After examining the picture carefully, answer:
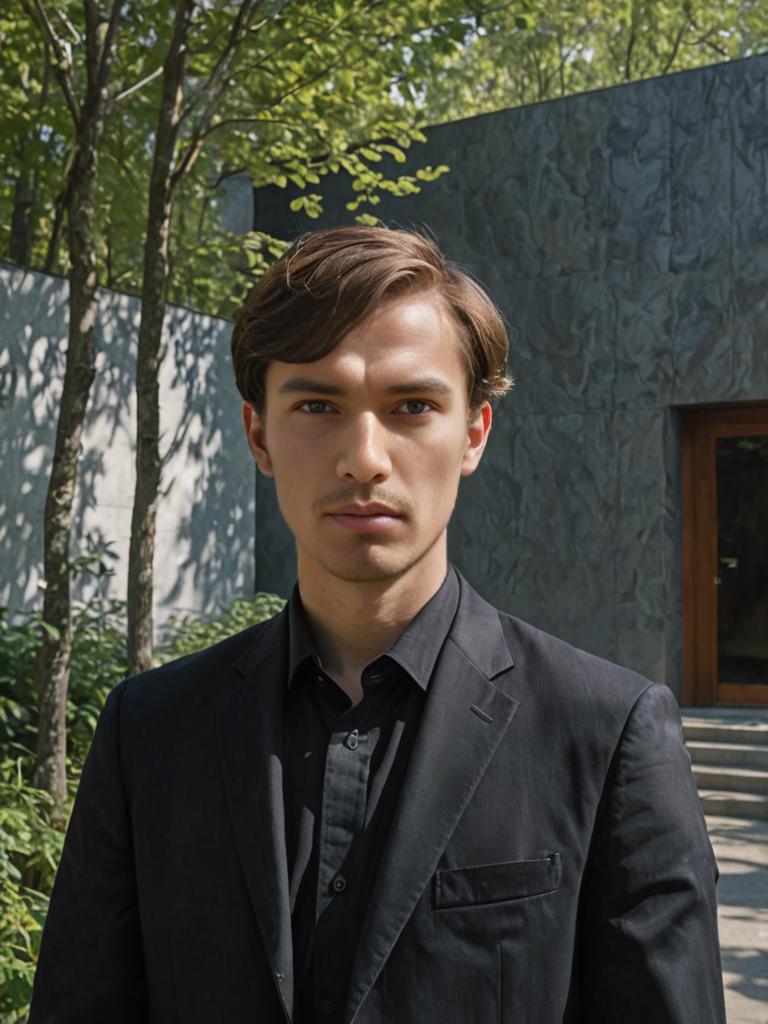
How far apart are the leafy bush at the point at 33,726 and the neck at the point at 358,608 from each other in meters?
2.59

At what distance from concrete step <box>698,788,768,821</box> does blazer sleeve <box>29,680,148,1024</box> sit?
286 inches

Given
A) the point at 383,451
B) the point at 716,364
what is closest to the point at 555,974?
the point at 383,451

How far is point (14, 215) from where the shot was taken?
434 inches

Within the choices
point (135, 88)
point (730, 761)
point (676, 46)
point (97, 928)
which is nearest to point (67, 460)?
point (135, 88)

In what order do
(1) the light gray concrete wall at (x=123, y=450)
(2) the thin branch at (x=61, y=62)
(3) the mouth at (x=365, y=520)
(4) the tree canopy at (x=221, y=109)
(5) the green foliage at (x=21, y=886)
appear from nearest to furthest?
1. (3) the mouth at (x=365, y=520)
2. (5) the green foliage at (x=21, y=886)
3. (2) the thin branch at (x=61, y=62)
4. (4) the tree canopy at (x=221, y=109)
5. (1) the light gray concrete wall at (x=123, y=450)

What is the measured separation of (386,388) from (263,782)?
18.4 inches

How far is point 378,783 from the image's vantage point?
56.7 inches

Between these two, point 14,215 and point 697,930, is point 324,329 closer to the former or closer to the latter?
point 697,930

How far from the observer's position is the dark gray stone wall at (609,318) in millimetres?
10367

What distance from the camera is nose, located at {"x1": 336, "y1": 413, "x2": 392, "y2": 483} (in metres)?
1.41

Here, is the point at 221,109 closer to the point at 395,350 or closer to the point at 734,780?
the point at 734,780

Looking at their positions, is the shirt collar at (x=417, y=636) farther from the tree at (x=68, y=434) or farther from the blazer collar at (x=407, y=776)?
the tree at (x=68, y=434)

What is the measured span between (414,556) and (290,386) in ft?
0.80

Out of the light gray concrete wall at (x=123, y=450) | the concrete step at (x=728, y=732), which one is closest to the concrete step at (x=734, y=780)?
the concrete step at (x=728, y=732)
